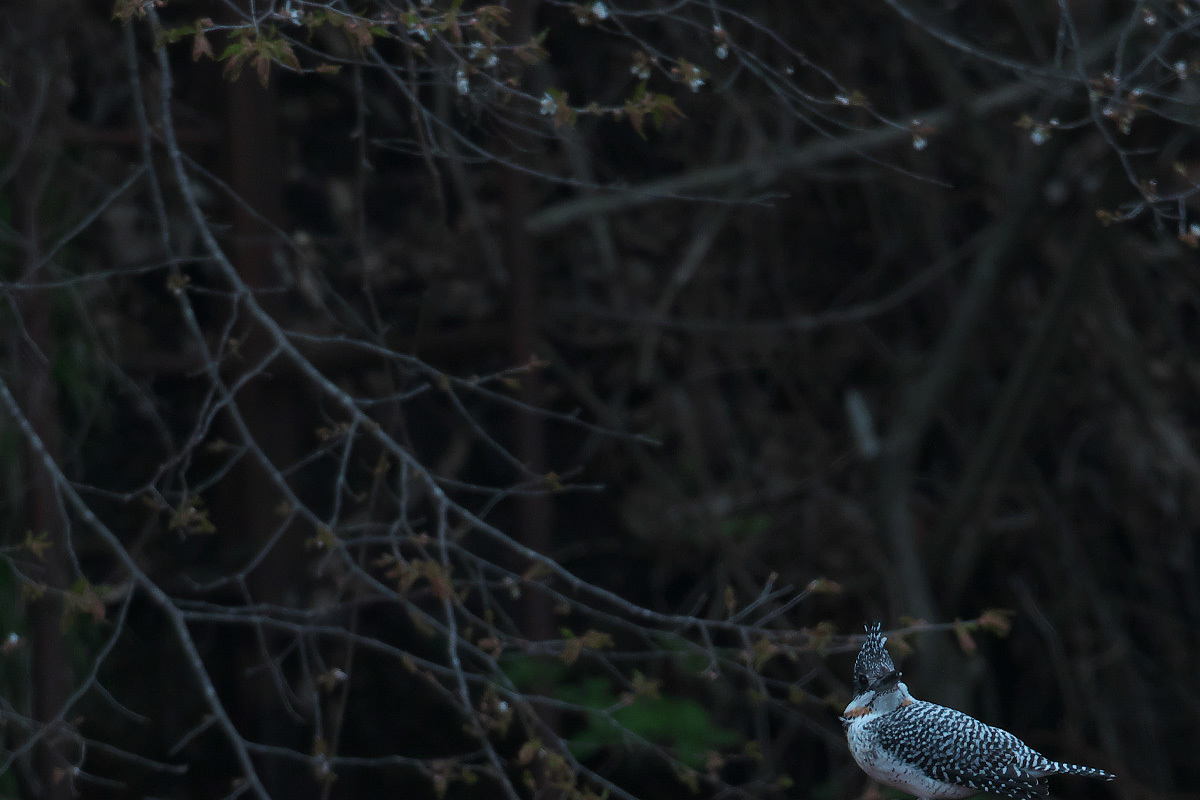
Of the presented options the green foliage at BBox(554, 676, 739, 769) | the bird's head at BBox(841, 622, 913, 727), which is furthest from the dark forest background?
the bird's head at BBox(841, 622, 913, 727)

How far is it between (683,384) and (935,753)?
3021 mm

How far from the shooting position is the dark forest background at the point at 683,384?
3.74 metres

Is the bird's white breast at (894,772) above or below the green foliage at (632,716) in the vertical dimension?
above

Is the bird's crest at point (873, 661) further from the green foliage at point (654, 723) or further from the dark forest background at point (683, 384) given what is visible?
the green foliage at point (654, 723)

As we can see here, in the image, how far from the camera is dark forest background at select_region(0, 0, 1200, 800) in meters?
3.74

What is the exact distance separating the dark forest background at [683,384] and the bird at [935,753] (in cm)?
194

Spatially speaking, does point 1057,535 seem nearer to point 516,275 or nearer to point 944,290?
point 944,290

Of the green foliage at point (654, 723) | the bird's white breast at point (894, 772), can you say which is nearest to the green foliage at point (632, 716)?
the green foliage at point (654, 723)

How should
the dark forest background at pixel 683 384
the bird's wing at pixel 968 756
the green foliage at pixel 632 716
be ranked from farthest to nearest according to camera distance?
the dark forest background at pixel 683 384 < the green foliage at pixel 632 716 < the bird's wing at pixel 968 756

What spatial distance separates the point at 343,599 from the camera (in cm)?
404

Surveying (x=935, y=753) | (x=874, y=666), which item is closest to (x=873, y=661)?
(x=874, y=666)

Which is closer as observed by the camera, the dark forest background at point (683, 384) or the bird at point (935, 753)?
the bird at point (935, 753)

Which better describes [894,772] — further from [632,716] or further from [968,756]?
[632,716]

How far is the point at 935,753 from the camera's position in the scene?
159cm
